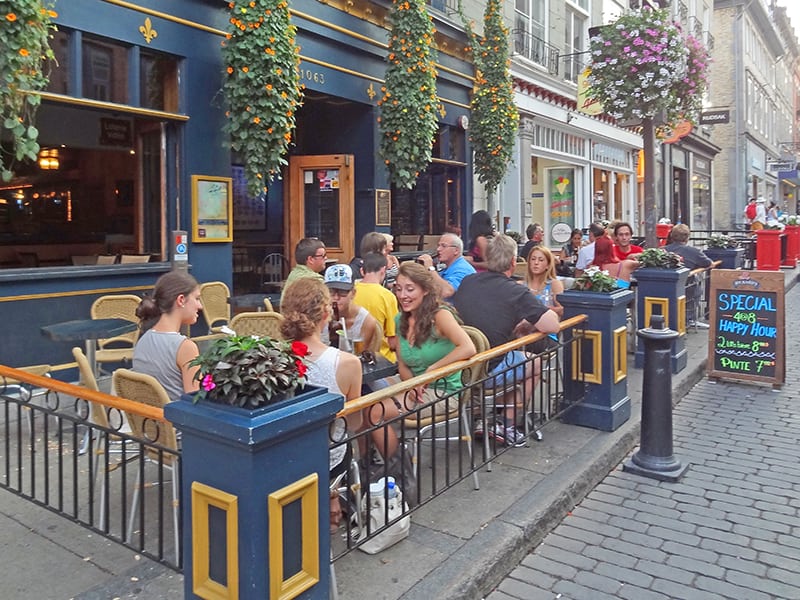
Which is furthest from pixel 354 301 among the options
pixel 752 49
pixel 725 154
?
pixel 752 49

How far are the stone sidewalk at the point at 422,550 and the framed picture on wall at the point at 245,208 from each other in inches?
325

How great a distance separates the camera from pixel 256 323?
5480 mm

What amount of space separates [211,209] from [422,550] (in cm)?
536

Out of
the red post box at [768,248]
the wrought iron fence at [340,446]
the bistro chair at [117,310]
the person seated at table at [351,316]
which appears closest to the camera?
the wrought iron fence at [340,446]

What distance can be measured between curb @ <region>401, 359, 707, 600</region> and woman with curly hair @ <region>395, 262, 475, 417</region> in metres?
0.82

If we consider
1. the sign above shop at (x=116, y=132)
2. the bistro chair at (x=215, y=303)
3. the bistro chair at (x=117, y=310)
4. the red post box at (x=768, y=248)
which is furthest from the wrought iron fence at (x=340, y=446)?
the red post box at (x=768, y=248)

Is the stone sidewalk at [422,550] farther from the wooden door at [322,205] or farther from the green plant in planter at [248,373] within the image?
the wooden door at [322,205]

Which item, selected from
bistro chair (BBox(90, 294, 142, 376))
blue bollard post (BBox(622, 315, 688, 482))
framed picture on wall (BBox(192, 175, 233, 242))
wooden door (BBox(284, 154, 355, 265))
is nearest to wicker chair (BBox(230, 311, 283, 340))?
bistro chair (BBox(90, 294, 142, 376))

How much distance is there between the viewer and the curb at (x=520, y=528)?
3.13 metres

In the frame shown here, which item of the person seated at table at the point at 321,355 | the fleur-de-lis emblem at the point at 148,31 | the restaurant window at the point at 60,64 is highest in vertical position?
the fleur-de-lis emblem at the point at 148,31

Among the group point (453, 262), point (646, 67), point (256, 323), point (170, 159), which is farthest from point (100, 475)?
point (646, 67)

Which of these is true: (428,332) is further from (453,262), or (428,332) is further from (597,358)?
(453,262)

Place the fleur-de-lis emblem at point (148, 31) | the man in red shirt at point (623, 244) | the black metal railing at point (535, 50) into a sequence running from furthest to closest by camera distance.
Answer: the black metal railing at point (535, 50)
the man in red shirt at point (623, 244)
the fleur-de-lis emblem at point (148, 31)

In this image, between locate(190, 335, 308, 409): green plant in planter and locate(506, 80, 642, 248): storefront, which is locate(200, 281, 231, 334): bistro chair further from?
locate(506, 80, 642, 248): storefront
